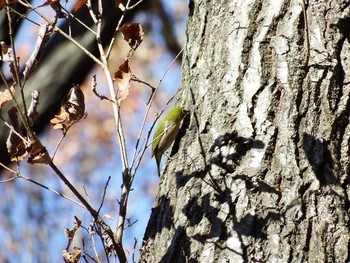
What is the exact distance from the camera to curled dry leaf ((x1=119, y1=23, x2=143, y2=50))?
6.94 ft

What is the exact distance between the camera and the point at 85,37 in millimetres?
3340

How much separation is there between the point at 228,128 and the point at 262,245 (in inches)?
17.5

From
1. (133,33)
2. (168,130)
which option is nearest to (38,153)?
(133,33)

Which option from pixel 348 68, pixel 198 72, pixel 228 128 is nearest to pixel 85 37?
pixel 198 72

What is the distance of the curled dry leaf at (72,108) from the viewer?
1980 millimetres

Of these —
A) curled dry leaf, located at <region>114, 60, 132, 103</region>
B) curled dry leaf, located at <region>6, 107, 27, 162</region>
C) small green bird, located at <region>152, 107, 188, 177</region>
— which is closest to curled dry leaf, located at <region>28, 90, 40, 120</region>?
curled dry leaf, located at <region>6, 107, 27, 162</region>

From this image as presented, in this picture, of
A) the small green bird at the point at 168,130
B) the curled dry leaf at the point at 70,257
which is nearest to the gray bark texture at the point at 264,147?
the small green bird at the point at 168,130

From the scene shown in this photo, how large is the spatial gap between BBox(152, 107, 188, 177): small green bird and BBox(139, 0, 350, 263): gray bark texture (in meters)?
0.05

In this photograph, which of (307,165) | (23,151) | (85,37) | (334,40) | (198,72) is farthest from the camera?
(85,37)

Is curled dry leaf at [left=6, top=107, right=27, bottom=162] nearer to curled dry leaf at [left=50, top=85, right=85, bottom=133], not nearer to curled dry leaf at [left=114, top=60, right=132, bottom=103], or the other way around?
curled dry leaf at [left=50, top=85, right=85, bottom=133]

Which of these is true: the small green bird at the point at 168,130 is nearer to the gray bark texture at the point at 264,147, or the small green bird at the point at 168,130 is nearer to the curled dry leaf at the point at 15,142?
the gray bark texture at the point at 264,147

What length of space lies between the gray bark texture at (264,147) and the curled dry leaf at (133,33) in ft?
1.20

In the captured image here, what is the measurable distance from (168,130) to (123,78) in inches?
17.4

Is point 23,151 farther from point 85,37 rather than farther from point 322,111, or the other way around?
point 85,37
